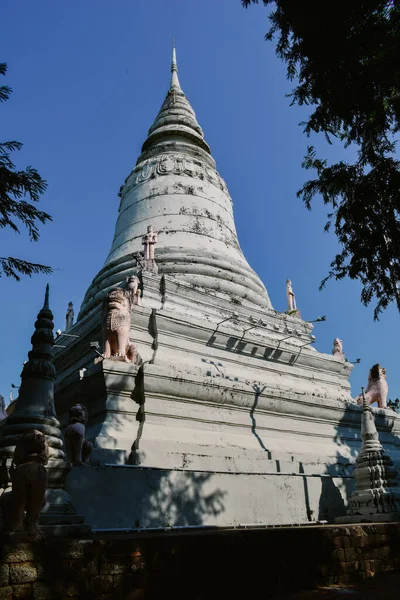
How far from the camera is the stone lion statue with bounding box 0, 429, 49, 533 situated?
382 cm

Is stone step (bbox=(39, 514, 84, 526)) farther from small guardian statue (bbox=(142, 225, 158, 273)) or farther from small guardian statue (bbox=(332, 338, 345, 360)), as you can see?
small guardian statue (bbox=(332, 338, 345, 360))

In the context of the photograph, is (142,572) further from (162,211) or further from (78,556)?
(162,211)

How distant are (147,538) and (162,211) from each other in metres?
14.4

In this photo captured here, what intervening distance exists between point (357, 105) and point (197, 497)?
27.2ft

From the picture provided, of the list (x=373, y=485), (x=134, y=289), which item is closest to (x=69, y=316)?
(x=134, y=289)

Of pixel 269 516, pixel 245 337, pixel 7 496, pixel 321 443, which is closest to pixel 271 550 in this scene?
pixel 7 496

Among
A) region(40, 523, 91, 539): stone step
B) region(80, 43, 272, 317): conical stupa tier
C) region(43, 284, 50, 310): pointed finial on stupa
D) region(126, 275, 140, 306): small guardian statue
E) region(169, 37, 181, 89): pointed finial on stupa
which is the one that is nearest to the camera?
region(40, 523, 91, 539): stone step

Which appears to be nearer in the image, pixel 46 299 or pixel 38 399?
pixel 38 399

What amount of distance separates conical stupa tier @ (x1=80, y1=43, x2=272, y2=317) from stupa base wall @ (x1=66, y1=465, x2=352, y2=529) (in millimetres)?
7307

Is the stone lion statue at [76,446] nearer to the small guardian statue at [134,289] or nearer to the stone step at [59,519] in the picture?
the stone step at [59,519]

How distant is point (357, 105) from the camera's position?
9.62m

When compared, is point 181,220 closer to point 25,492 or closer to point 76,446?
point 76,446

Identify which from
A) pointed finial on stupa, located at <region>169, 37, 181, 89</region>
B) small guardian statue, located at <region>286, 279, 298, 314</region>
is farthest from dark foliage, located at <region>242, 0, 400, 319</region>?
pointed finial on stupa, located at <region>169, 37, 181, 89</region>

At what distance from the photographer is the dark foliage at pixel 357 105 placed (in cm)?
838
